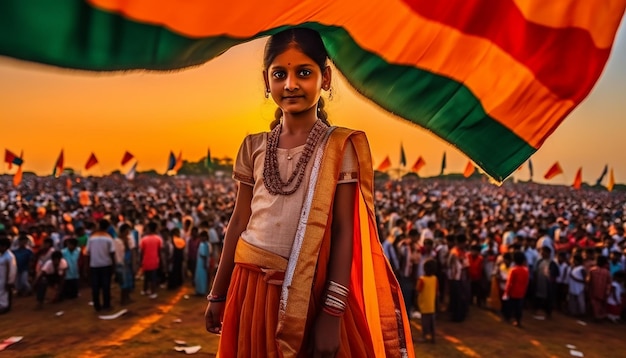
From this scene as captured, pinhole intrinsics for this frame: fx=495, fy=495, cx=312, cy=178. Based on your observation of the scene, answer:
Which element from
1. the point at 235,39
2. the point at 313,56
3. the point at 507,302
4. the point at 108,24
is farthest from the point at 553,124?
the point at 507,302

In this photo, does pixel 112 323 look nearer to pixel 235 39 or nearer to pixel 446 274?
pixel 446 274

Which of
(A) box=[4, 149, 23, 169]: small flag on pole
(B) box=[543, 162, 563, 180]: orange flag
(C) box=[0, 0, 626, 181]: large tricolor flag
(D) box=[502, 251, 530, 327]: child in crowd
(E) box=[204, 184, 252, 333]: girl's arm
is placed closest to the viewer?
(E) box=[204, 184, 252, 333]: girl's arm

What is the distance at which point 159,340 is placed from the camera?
6.96 metres

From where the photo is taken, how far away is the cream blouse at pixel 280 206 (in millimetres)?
1746

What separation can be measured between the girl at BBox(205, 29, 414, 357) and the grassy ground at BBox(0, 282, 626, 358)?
5.10 meters

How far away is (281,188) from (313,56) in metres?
0.49

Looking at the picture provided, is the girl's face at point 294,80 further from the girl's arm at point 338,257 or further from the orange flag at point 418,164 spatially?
the orange flag at point 418,164

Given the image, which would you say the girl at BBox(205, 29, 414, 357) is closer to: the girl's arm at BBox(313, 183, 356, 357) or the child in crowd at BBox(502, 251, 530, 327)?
the girl's arm at BBox(313, 183, 356, 357)

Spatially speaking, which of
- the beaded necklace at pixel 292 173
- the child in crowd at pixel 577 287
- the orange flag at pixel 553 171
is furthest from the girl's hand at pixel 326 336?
the orange flag at pixel 553 171

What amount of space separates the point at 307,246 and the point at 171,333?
6349mm

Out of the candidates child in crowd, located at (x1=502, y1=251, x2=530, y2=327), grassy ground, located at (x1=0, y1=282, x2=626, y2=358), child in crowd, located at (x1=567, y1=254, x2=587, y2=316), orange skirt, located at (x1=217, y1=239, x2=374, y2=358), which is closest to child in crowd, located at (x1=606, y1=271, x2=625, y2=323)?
grassy ground, located at (x1=0, y1=282, x2=626, y2=358)

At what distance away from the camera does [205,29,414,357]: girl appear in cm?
167

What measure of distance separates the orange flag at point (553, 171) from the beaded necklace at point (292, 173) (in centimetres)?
2456

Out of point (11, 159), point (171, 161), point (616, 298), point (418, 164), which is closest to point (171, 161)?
point (171, 161)
